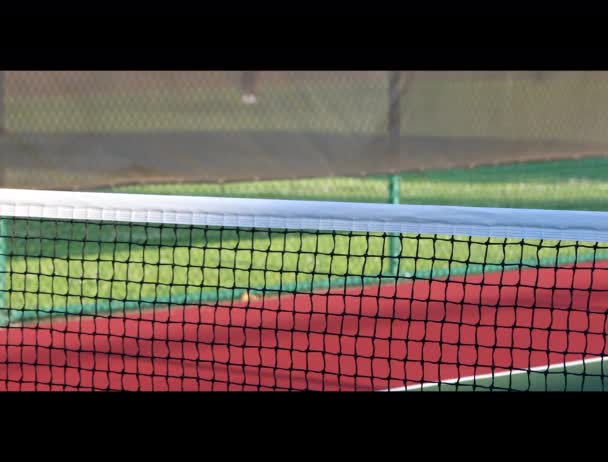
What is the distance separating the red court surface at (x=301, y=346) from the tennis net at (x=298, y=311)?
2cm

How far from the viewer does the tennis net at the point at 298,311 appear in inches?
129

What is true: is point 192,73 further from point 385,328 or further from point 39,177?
point 385,328

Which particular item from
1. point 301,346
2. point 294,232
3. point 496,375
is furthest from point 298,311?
point 496,375

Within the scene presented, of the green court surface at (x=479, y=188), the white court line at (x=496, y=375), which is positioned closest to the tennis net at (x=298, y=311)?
the white court line at (x=496, y=375)

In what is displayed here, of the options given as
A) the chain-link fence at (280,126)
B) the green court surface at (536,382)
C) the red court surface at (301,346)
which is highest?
the chain-link fence at (280,126)

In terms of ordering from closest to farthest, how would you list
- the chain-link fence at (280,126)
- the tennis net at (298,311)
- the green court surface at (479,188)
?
the tennis net at (298,311) < the chain-link fence at (280,126) < the green court surface at (479,188)

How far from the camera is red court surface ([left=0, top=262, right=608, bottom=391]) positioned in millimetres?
4059

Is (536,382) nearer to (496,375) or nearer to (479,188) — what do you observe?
(496,375)

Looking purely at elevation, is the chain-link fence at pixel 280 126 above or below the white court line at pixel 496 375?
above

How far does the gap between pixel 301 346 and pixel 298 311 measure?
0.75 feet

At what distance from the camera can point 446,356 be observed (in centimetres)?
478

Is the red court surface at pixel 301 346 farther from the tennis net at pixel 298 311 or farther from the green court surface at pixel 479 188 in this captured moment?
the green court surface at pixel 479 188
